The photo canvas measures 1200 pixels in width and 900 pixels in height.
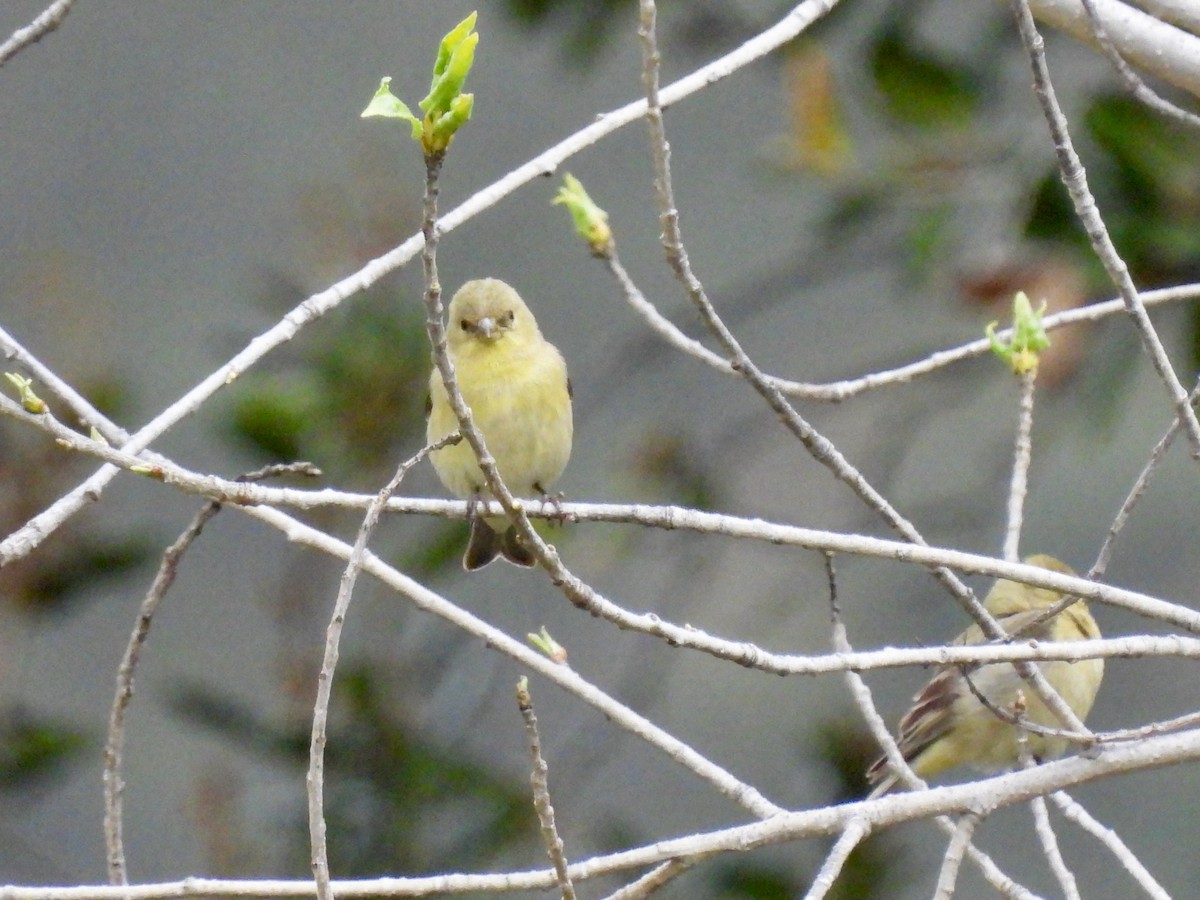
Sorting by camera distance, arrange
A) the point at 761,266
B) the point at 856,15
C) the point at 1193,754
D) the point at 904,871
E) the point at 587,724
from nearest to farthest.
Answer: the point at 1193,754 → the point at 856,15 → the point at 904,871 → the point at 587,724 → the point at 761,266

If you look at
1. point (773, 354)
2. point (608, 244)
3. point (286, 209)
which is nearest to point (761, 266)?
point (773, 354)

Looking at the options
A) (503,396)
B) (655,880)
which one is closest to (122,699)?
(655,880)

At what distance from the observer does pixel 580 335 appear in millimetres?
7055

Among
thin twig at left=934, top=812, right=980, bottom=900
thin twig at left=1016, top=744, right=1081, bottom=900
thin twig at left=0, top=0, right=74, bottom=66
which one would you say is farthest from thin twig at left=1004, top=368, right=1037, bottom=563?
thin twig at left=0, top=0, right=74, bottom=66

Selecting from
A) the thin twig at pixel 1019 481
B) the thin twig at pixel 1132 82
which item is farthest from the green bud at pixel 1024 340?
the thin twig at pixel 1132 82

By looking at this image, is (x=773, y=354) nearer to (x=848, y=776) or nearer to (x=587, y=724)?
(x=587, y=724)

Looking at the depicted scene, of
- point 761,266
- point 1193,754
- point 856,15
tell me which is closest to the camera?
point 1193,754

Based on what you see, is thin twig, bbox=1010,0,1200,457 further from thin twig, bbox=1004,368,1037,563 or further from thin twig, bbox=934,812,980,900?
thin twig, bbox=934,812,980,900

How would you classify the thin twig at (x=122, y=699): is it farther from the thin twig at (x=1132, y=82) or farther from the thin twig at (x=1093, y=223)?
the thin twig at (x=1132, y=82)

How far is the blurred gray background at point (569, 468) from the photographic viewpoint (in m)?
5.57

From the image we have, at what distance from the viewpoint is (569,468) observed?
7.15 meters

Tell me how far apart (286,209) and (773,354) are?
1989 mm

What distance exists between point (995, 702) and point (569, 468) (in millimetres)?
2458

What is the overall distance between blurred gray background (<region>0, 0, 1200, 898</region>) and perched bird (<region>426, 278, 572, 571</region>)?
946mm
